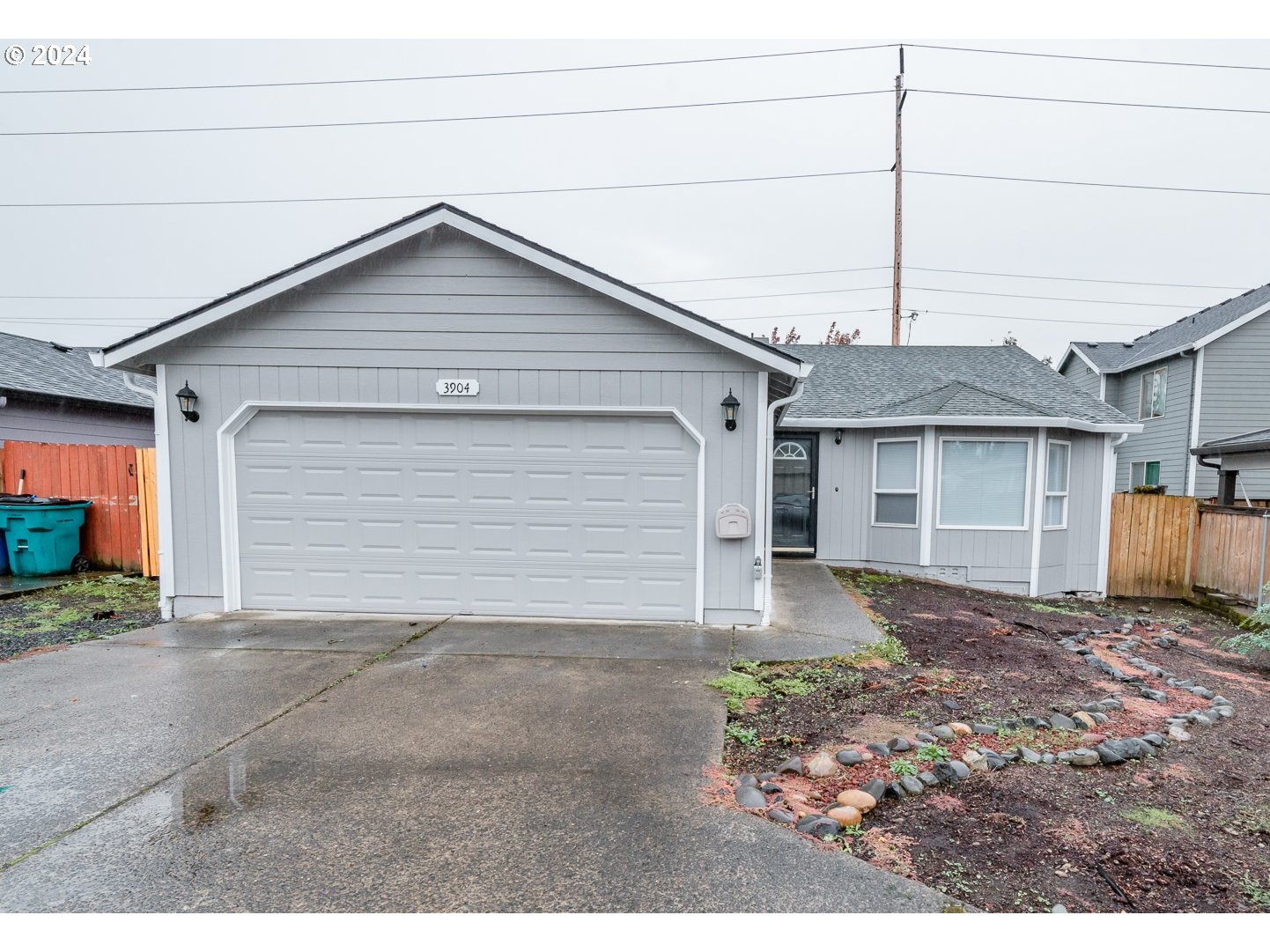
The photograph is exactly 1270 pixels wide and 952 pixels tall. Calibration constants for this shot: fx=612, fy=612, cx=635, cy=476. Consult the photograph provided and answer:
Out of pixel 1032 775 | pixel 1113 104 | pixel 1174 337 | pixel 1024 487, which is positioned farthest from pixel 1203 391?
pixel 1032 775

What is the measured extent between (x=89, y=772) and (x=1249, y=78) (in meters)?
21.8

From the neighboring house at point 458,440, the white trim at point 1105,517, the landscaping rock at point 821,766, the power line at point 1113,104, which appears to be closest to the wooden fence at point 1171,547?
the white trim at point 1105,517

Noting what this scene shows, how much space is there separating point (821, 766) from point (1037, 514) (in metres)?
7.61

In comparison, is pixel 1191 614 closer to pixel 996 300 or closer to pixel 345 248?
pixel 345 248

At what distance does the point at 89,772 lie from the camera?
10.0ft

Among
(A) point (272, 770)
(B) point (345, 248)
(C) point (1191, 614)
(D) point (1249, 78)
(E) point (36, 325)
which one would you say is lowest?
(C) point (1191, 614)

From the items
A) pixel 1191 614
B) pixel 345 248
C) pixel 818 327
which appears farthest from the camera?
pixel 818 327

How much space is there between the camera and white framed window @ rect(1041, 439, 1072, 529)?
29.3 feet

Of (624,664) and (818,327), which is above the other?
(818,327)

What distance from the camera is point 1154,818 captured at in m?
2.69

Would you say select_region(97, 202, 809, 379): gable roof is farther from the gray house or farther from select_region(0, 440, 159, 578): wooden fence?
select_region(0, 440, 159, 578): wooden fence

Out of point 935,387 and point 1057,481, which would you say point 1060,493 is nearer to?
point 1057,481

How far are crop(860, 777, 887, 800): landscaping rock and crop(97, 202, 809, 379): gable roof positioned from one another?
12.2 feet

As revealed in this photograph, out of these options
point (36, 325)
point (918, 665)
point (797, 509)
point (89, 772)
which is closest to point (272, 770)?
point (89, 772)
